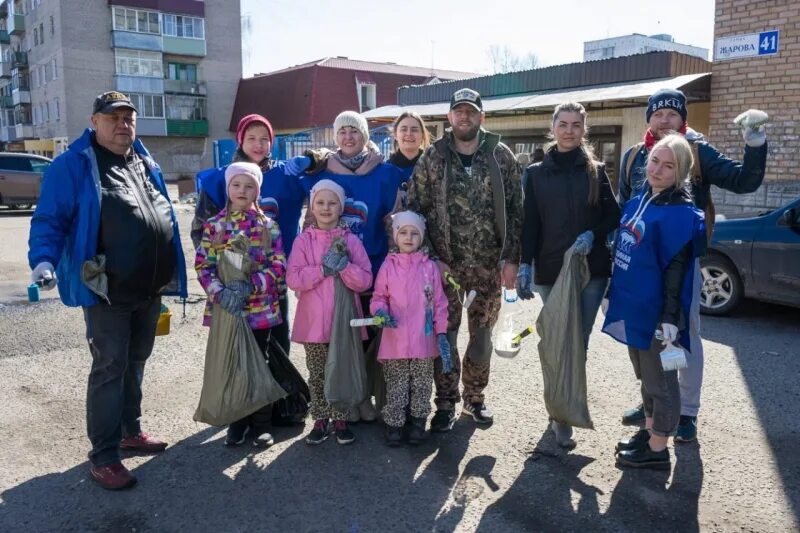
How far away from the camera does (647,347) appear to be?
335 cm

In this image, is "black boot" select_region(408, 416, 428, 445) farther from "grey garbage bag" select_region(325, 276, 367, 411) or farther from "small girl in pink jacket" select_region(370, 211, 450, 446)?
"grey garbage bag" select_region(325, 276, 367, 411)

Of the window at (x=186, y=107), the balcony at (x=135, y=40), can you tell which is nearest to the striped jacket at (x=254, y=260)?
the window at (x=186, y=107)

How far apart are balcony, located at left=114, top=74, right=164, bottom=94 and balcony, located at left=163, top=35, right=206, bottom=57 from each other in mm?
2320

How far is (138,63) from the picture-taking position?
4441 centimetres

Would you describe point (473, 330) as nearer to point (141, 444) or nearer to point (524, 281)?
point (524, 281)

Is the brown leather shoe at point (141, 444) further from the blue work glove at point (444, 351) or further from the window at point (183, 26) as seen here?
the window at point (183, 26)

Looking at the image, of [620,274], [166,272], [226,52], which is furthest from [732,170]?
[226,52]


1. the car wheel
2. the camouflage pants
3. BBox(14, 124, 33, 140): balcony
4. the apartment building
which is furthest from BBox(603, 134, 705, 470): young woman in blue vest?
BBox(14, 124, 33, 140): balcony

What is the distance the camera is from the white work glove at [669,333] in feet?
10.6

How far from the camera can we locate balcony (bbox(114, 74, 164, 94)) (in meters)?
43.6

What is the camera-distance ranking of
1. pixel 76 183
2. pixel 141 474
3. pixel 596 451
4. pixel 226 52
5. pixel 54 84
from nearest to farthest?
pixel 76 183
pixel 141 474
pixel 596 451
pixel 54 84
pixel 226 52

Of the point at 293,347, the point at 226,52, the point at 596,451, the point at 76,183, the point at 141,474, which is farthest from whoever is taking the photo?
the point at 226,52

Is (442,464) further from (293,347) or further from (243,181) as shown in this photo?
(293,347)

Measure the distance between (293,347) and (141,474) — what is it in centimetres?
237
